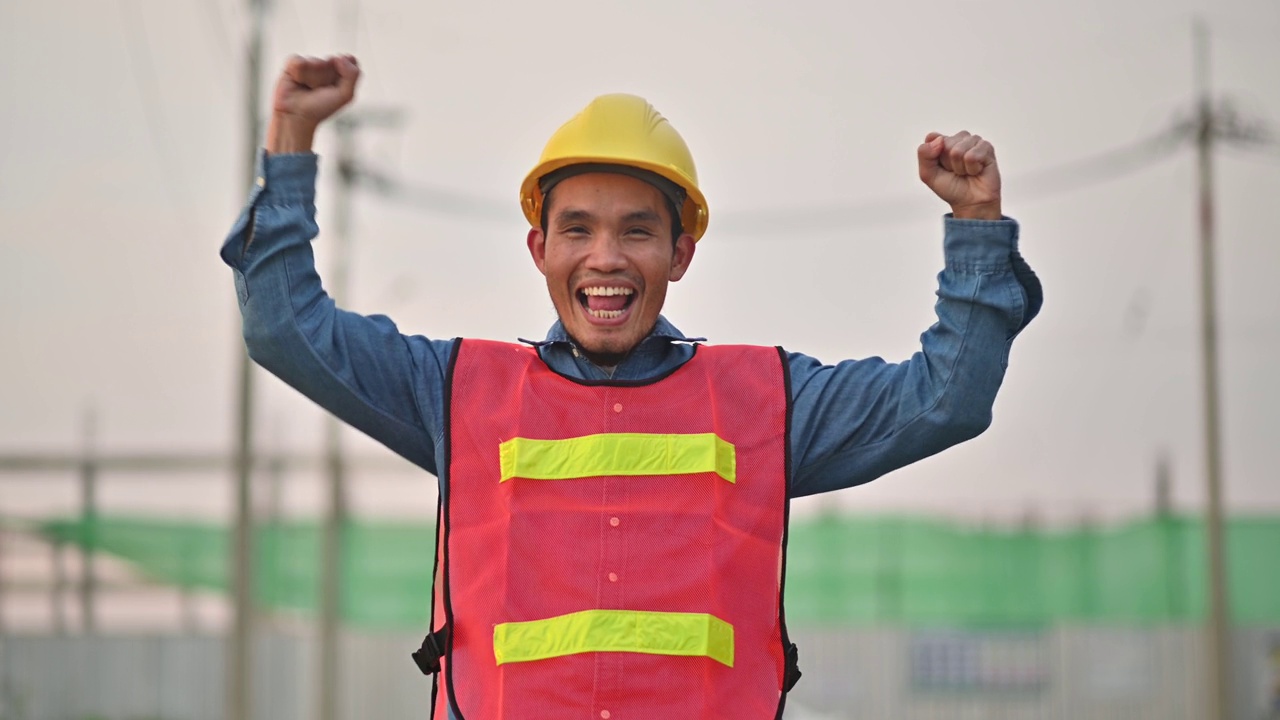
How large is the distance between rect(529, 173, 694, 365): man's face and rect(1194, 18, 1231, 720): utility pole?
18.9 m

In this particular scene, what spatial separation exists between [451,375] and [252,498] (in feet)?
45.7

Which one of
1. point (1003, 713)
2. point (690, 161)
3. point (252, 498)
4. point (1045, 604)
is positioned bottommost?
point (1003, 713)

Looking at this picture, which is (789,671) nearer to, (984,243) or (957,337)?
(957,337)

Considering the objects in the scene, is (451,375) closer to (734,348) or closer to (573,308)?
(573,308)

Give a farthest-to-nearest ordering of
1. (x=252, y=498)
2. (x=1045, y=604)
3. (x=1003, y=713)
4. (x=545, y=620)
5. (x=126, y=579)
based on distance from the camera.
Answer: (x=1003, y=713)
(x=1045, y=604)
(x=126, y=579)
(x=252, y=498)
(x=545, y=620)

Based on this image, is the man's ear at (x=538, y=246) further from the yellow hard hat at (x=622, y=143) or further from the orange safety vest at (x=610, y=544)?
the orange safety vest at (x=610, y=544)

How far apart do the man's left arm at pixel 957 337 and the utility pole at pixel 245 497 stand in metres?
13.6

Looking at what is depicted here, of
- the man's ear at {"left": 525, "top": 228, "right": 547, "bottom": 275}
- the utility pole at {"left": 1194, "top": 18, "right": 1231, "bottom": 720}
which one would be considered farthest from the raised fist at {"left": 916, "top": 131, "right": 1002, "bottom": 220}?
the utility pole at {"left": 1194, "top": 18, "right": 1231, "bottom": 720}

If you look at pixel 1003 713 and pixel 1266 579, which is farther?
pixel 1003 713

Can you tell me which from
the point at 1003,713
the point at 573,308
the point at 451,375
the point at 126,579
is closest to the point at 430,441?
the point at 451,375

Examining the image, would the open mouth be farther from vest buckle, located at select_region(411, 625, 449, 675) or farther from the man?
vest buckle, located at select_region(411, 625, 449, 675)

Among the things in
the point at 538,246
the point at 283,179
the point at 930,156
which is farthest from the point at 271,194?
the point at 930,156

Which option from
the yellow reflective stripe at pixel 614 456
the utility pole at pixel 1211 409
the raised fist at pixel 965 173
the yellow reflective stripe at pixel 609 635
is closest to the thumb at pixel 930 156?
the raised fist at pixel 965 173

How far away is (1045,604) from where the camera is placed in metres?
23.4
